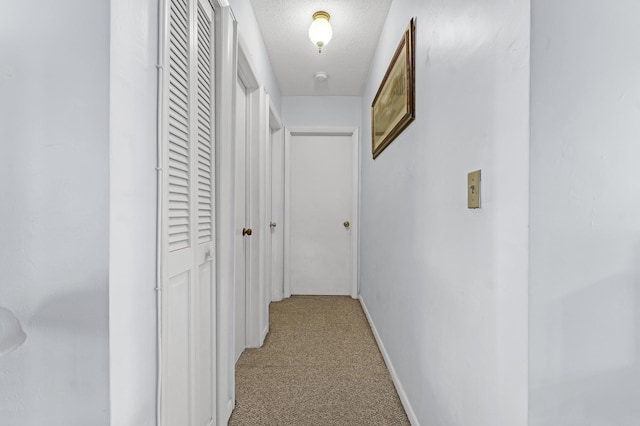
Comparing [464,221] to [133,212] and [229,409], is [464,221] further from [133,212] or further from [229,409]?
[229,409]

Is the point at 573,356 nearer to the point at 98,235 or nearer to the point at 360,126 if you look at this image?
the point at 98,235

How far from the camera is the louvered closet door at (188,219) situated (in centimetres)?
101

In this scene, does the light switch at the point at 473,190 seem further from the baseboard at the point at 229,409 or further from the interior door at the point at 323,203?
the interior door at the point at 323,203

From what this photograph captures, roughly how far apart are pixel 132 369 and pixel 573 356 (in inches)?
37.6

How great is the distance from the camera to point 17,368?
0.68m

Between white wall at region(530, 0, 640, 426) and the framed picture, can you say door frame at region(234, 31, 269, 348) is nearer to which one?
the framed picture

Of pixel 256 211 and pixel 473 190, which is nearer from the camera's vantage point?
pixel 473 190

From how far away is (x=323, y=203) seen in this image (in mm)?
3961

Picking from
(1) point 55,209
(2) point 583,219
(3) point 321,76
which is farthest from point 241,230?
(2) point 583,219

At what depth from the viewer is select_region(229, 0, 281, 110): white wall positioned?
73.7 inches

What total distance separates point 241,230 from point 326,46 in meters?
1.57

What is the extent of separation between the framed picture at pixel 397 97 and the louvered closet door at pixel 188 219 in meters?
0.88

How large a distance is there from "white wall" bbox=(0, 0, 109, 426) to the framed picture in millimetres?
1279

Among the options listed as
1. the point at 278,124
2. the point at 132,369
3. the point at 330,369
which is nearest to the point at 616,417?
the point at 132,369
